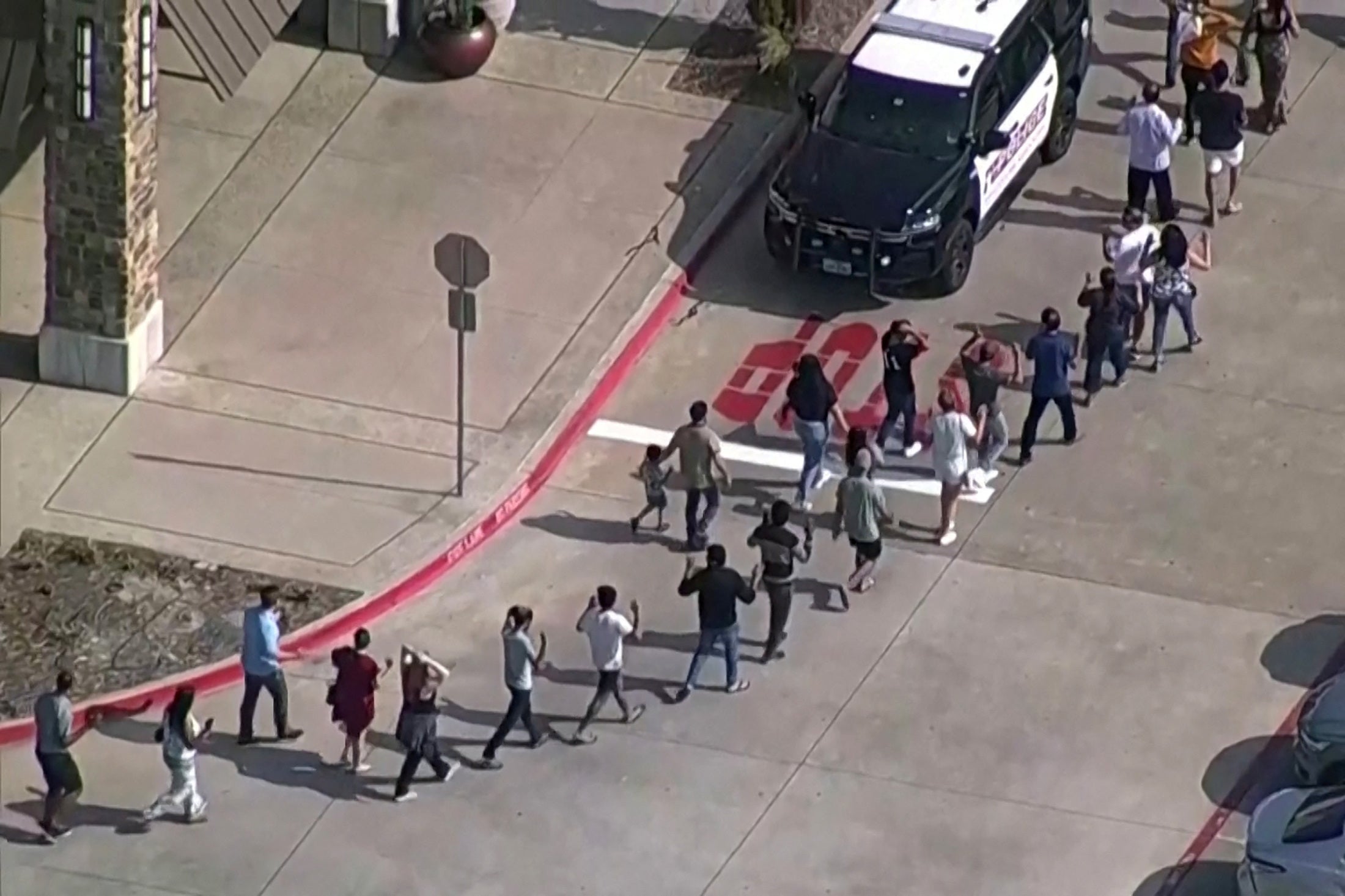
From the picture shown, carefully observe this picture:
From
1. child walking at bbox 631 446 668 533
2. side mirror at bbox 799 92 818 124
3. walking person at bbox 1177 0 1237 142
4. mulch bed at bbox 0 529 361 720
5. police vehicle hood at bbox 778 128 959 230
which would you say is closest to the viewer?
mulch bed at bbox 0 529 361 720

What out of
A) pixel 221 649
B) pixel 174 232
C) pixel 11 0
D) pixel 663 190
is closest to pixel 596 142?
pixel 663 190

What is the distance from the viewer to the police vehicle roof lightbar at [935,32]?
1271 inches

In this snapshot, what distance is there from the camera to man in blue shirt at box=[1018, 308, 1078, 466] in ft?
94.8

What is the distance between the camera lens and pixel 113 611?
27469 mm

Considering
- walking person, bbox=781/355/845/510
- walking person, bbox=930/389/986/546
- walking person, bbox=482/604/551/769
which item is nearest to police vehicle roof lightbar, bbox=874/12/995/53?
walking person, bbox=781/355/845/510

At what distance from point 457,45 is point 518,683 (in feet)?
32.5

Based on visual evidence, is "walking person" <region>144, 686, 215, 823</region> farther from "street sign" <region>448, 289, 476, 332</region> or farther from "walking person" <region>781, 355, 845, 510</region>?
"walking person" <region>781, 355, 845, 510</region>

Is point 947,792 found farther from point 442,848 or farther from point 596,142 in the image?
point 596,142

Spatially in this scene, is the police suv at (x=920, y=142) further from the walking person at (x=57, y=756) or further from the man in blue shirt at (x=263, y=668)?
the walking person at (x=57, y=756)

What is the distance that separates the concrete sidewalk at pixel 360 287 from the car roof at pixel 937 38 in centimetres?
178

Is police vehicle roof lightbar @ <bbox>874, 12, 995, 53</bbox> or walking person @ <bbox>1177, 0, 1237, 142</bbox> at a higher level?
police vehicle roof lightbar @ <bbox>874, 12, 995, 53</bbox>

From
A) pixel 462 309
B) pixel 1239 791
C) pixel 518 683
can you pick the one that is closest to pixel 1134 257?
pixel 1239 791

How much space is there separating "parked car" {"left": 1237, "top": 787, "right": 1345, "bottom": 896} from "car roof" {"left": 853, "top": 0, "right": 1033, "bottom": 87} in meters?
9.54

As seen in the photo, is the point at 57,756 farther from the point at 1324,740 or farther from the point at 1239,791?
the point at 1324,740
